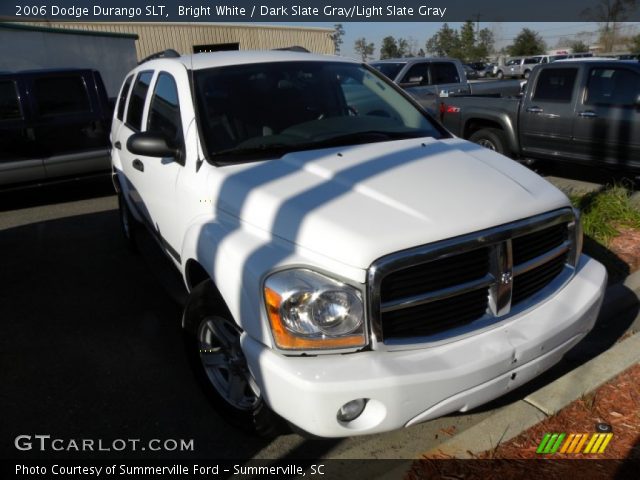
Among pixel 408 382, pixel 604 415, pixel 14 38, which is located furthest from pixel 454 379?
pixel 14 38

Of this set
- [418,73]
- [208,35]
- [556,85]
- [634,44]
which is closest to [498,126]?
[556,85]

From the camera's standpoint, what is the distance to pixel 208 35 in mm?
33094

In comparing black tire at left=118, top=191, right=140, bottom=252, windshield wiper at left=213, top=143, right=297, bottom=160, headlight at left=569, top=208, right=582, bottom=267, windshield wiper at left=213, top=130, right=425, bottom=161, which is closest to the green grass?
headlight at left=569, top=208, right=582, bottom=267

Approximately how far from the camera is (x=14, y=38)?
47.4 feet

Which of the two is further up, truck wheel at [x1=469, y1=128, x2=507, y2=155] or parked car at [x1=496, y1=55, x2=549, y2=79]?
truck wheel at [x1=469, y1=128, x2=507, y2=155]

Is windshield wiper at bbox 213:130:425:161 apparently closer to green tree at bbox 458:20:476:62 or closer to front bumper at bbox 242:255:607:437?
front bumper at bbox 242:255:607:437

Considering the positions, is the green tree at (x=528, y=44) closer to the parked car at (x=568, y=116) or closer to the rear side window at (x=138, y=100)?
the parked car at (x=568, y=116)

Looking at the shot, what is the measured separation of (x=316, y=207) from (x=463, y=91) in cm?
1004

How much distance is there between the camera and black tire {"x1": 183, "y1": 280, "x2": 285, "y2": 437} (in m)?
2.74

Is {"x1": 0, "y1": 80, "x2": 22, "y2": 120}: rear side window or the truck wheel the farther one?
the truck wheel

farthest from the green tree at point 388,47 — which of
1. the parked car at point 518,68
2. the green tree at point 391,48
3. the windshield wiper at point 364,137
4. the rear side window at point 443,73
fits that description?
the windshield wiper at point 364,137

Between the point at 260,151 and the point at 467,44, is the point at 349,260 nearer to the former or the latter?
the point at 260,151

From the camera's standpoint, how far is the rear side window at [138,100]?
4.39m

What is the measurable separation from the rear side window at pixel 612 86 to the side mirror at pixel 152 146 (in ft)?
19.3
